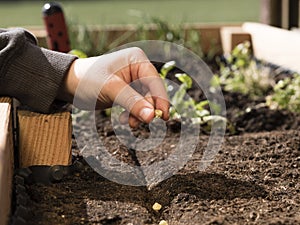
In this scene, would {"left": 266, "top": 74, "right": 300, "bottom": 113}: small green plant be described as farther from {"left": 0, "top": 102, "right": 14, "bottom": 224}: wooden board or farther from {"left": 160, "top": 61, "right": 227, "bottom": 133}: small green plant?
{"left": 0, "top": 102, "right": 14, "bottom": 224}: wooden board

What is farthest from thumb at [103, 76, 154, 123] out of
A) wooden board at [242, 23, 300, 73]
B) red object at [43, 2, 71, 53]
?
wooden board at [242, 23, 300, 73]

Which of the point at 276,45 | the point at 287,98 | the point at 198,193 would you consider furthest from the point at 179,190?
the point at 276,45

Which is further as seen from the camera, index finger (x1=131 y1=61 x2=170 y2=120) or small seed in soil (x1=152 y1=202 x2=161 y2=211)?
index finger (x1=131 y1=61 x2=170 y2=120)

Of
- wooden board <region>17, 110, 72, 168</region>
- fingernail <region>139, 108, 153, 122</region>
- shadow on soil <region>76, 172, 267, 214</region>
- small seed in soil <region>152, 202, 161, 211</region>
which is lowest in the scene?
shadow on soil <region>76, 172, 267, 214</region>

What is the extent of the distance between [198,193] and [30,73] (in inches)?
22.2

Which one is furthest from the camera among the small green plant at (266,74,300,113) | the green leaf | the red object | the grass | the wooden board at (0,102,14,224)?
the grass

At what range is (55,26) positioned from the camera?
3.10 m

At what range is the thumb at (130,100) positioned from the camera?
5.27 feet

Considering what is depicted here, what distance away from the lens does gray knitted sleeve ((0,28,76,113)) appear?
181cm

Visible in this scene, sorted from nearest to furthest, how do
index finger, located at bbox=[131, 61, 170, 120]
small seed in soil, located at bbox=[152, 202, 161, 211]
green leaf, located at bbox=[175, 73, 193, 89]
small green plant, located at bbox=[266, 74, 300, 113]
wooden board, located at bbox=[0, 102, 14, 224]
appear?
wooden board, located at bbox=[0, 102, 14, 224], small seed in soil, located at bbox=[152, 202, 161, 211], index finger, located at bbox=[131, 61, 170, 120], green leaf, located at bbox=[175, 73, 193, 89], small green plant, located at bbox=[266, 74, 300, 113]

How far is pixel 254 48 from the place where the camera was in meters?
3.64

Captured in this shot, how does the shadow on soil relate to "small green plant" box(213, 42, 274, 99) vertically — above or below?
above

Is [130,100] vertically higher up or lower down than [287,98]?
higher up

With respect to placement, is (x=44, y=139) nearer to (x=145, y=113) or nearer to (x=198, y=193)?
(x=145, y=113)
